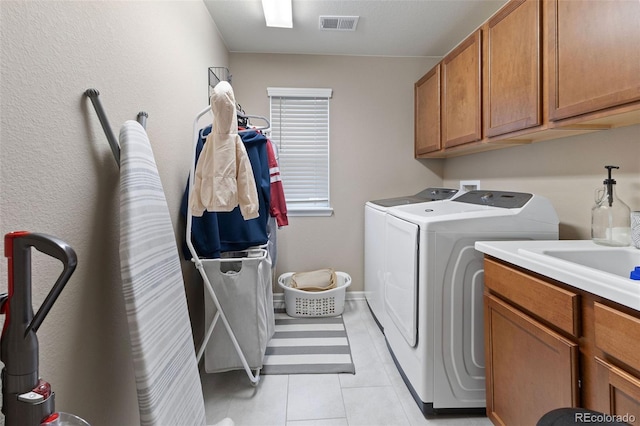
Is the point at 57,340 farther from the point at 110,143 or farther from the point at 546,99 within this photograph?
the point at 546,99

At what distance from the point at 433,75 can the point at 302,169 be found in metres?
1.44

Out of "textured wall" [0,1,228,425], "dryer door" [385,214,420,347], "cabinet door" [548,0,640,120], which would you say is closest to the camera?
"textured wall" [0,1,228,425]

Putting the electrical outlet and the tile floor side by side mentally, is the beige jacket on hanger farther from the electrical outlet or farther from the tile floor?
the electrical outlet

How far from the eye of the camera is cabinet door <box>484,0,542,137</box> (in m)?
1.56

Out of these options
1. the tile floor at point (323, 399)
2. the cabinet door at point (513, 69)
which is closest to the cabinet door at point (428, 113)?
the cabinet door at point (513, 69)

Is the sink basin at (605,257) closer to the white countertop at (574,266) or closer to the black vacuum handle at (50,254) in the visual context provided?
the white countertop at (574,266)

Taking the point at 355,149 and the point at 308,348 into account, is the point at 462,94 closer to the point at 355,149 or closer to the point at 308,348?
the point at 355,149

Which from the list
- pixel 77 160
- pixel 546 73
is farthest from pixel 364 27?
pixel 77 160

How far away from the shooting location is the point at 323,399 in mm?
1791

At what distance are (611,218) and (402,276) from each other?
1.00 meters

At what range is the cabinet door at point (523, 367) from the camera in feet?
3.39

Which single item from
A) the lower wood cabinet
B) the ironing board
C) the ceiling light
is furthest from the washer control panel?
the ceiling light

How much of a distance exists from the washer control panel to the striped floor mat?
1.35 m

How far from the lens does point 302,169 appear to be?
10.5ft
